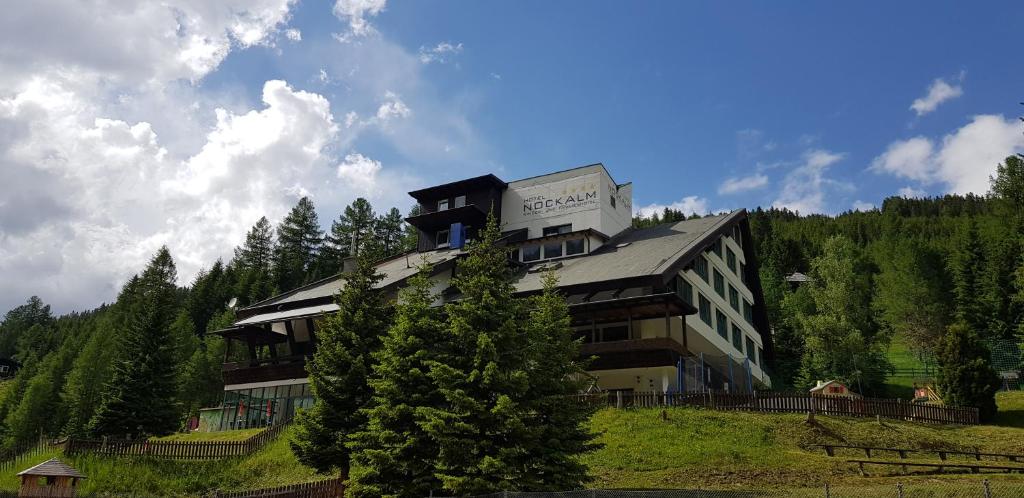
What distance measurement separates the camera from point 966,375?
3544 centimetres

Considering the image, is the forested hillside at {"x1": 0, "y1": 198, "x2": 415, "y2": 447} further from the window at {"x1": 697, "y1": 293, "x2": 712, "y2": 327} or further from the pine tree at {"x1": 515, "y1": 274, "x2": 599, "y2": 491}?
the window at {"x1": 697, "y1": 293, "x2": 712, "y2": 327}

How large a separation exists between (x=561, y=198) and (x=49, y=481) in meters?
36.6

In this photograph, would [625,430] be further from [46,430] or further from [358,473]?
[46,430]

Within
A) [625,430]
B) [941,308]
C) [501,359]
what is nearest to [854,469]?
[625,430]

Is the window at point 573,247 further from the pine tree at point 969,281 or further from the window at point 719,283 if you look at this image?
the pine tree at point 969,281

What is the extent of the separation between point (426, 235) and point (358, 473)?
37703mm

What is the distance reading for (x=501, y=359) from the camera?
21531mm

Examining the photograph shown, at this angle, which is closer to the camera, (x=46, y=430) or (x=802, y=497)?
(x=802, y=497)

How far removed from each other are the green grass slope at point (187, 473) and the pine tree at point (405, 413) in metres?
9.99

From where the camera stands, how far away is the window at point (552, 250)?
Answer: 1965 inches

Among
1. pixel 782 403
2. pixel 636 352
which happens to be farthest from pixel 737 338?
pixel 782 403

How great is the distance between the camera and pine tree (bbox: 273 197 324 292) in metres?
100

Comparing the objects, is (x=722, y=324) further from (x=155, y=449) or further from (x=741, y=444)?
(x=155, y=449)

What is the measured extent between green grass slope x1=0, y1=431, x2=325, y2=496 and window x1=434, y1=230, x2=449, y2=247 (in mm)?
23872
